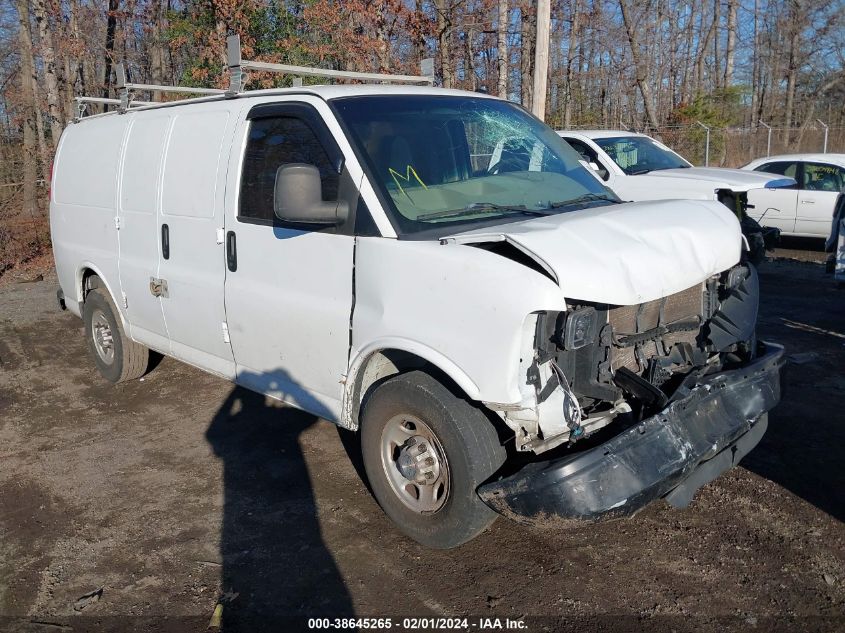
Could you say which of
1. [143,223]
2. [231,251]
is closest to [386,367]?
[231,251]

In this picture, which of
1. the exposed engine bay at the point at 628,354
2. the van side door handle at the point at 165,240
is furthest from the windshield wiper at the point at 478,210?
the van side door handle at the point at 165,240

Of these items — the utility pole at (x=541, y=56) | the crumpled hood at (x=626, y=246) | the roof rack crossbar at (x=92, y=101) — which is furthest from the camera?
the utility pole at (x=541, y=56)

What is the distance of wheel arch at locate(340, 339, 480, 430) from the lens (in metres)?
3.51

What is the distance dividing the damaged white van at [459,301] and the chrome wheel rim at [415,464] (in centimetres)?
1

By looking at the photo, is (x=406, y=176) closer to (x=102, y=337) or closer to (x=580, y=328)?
(x=580, y=328)

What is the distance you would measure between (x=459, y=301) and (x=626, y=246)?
30.6 inches

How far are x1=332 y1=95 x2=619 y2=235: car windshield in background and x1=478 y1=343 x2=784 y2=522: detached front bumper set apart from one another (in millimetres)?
1242

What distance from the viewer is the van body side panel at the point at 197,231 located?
4.86m

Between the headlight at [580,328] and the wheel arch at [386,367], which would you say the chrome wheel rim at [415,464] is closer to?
the wheel arch at [386,367]

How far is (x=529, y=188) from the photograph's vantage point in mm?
4344

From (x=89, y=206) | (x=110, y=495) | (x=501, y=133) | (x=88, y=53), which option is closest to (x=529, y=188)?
(x=501, y=133)

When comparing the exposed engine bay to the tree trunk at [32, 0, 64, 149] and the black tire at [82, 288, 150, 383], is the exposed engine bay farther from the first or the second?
the tree trunk at [32, 0, 64, 149]

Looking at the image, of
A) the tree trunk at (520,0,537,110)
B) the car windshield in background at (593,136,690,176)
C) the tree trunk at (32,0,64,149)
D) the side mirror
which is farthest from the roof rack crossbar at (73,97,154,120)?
the tree trunk at (520,0,537,110)

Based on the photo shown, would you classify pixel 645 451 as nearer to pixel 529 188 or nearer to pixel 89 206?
pixel 529 188
